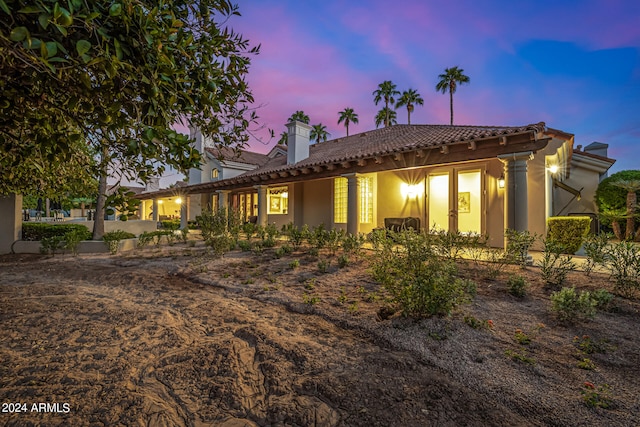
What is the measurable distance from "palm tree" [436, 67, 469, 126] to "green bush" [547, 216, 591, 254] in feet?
80.7

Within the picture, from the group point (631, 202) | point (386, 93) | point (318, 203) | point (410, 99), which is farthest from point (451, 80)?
point (318, 203)

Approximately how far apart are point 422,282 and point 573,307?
1904mm

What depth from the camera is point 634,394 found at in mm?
2156

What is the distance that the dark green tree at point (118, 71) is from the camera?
51.3 inches

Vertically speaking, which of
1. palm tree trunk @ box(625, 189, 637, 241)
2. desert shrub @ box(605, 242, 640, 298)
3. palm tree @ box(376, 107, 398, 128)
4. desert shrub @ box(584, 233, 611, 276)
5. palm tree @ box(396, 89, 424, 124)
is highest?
palm tree @ box(396, 89, 424, 124)

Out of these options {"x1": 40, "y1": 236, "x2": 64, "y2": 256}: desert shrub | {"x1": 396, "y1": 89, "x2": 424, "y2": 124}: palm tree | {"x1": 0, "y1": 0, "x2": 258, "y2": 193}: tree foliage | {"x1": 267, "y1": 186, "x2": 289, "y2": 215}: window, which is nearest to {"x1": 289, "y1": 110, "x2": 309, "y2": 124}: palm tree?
{"x1": 396, "y1": 89, "x2": 424, "y2": 124}: palm tree

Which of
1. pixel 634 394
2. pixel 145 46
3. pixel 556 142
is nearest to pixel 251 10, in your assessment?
pixel 145 46

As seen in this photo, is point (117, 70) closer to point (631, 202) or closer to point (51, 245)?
point (51, 245)

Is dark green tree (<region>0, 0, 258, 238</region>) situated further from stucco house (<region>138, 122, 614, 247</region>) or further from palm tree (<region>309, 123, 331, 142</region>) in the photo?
palm tree (<region>309, 123, 331, 142</region>)

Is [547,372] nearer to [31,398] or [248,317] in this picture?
[248,317]

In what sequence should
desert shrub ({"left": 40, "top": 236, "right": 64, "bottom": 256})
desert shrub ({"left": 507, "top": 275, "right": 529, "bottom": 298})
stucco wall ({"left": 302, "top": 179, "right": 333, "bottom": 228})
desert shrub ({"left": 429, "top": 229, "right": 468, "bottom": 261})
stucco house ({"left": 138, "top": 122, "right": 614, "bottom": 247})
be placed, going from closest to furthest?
desert shrub ({"left": 429, "top": 229, "right": 468, "bottom": 261}) < desert shrub ({"left": 507, "top": 275, "right": 529, "bottom": 298}) < stucco house ({"left": 138, "top": 122, "right": 614, "bottom": 247}) < desert shrub ({"left": 40, "top": 236, "right": 64, "bottom": 256}) < stucco wall ({"left": 302, "top": 179, "right": 333, "bottom": 228})

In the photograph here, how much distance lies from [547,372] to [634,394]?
535 millimetres

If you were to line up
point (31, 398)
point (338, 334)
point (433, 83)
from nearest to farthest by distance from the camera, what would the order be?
point (31, 398), point (338, 334), point (433, 83)

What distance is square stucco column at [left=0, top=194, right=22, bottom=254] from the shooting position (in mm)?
9117
